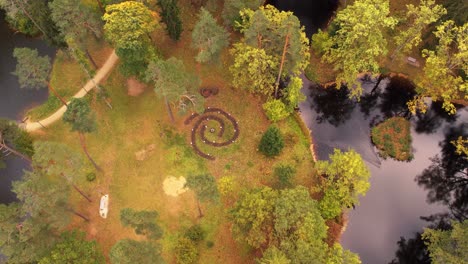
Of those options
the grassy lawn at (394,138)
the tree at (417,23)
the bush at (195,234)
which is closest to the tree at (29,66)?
the bush at (195,234)

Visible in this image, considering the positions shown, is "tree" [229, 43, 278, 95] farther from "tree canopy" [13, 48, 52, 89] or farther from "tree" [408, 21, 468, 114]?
"tree canopy" [13, 48, 52, 89]

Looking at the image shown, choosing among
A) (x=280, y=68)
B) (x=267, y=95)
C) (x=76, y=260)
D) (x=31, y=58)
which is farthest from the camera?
(x=267, y=95)

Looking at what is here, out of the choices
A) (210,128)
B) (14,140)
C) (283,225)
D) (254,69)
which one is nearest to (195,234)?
(283,225)

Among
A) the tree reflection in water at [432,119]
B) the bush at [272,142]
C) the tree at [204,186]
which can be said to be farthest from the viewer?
the tree reflection in water at [432,119]

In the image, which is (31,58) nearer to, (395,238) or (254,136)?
(254,136)

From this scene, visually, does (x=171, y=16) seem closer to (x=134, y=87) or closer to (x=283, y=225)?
(x=134, y=87)

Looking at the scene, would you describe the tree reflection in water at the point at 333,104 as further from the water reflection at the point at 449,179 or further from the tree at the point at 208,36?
the tree at the point at 208,36

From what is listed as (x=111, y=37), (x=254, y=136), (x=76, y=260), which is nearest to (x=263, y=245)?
(x=254, y=136)
